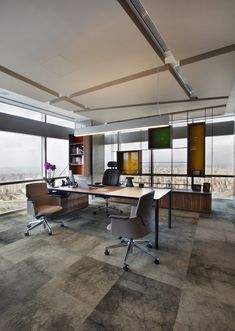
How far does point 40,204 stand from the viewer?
12.5 ft

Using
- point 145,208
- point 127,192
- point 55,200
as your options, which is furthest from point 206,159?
point 55,200

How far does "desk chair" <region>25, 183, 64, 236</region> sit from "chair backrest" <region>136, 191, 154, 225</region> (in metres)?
1.98

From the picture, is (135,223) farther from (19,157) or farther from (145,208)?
(19,157)

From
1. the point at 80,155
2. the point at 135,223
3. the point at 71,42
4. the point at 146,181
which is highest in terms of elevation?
the point at 71,42

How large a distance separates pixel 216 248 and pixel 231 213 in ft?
7.74

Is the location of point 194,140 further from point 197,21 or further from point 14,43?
point 14,43

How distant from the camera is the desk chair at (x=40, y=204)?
136 inches

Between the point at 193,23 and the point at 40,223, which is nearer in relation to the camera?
the point at 193,23

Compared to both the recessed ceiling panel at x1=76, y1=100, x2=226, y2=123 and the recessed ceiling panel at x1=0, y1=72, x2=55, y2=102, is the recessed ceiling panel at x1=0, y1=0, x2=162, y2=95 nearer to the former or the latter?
the recessed ceiling panel at x1=0, y1=72, x2=55, y2=102

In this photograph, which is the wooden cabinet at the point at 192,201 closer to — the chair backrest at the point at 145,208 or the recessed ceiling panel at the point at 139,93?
the recessed ceiling panel at the point at 139,93

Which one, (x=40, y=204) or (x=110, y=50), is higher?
(x=110, y=50)

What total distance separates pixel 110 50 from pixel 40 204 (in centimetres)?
324

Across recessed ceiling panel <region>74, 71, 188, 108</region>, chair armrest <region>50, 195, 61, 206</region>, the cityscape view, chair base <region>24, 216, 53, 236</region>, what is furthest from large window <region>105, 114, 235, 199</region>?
chair base <region>24, 216, 53, 236</region>

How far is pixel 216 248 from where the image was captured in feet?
9.19
